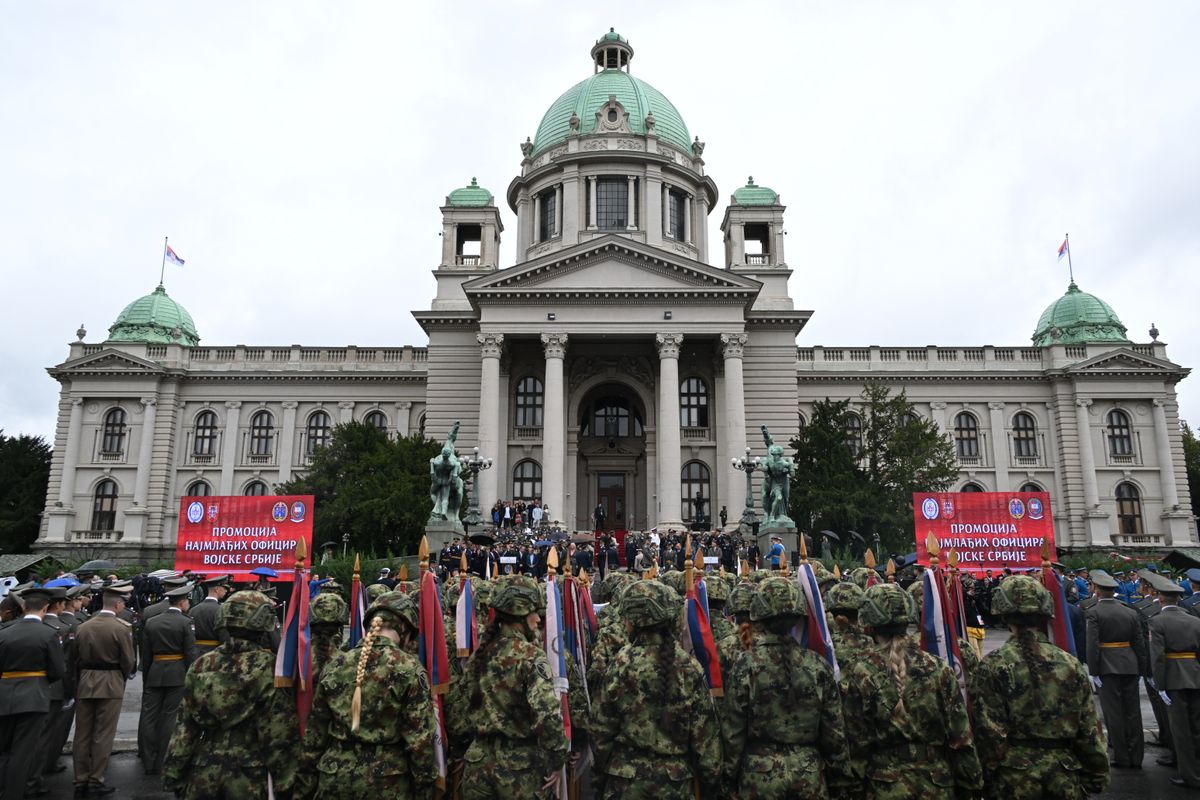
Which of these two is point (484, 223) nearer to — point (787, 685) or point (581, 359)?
point (581, 359)

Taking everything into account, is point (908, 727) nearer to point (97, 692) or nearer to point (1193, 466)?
point (97, 692)

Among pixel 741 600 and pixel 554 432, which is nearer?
pixel 741 600

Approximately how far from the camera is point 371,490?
37.0m

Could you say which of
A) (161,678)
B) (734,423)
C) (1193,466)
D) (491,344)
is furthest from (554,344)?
(1193,466)

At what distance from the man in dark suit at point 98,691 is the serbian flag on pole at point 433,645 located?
492cm

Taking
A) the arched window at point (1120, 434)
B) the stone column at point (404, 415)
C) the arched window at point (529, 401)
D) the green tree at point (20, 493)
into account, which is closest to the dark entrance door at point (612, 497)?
the arched window at point (529, 401)

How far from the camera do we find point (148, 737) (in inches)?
396

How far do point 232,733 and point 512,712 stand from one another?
2.13 meters

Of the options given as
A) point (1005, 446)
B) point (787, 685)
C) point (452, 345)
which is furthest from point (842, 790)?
point (1005, 446)

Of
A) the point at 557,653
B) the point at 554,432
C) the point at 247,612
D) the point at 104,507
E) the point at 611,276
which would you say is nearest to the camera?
the point at 247,612

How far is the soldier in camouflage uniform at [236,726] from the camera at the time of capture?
5988 millimetres

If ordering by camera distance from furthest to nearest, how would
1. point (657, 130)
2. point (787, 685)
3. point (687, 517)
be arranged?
1. point (657, 130)
2. point (687, 517)
3. point (787, 685)

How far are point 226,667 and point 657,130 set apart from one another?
165 feet


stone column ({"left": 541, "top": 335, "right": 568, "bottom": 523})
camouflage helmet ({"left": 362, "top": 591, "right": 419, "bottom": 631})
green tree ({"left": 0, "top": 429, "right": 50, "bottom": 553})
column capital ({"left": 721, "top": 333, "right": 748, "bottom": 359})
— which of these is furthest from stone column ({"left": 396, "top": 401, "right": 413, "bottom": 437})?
camouflage helmet ({"left": 362, "top": 591, "right": 419, "bottom": 631})
